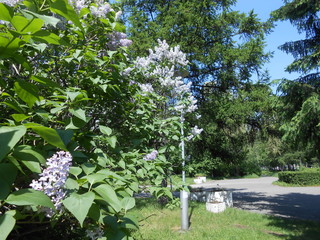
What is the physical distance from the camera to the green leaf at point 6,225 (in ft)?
1.82

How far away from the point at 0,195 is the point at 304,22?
10.2m

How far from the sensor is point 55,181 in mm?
795

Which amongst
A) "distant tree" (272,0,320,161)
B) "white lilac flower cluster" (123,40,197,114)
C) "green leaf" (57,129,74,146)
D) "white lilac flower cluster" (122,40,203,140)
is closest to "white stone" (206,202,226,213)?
"distant tree" (272,0,320,161)

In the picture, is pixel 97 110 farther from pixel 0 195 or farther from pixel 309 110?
pixel 309 110

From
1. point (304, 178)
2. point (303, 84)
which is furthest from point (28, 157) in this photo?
point (304, 178)

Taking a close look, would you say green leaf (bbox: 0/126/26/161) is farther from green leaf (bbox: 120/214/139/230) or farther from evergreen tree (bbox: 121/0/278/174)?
evergreen tree (bbox: 121/0/278/174)

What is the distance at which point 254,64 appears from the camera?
39.3 feet

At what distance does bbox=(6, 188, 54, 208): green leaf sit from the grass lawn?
5.24 metres

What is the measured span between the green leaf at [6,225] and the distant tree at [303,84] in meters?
7.73

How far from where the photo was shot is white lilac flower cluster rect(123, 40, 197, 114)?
10.8 ft

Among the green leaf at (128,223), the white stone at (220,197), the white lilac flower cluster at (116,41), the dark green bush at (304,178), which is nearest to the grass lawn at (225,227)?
the white stone at (220,197)

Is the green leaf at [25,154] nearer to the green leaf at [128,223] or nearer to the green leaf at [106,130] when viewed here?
the green leaf at [128,223]

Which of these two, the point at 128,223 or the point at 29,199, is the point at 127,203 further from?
the point at 29,199

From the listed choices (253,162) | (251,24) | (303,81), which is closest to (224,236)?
(303,81)
